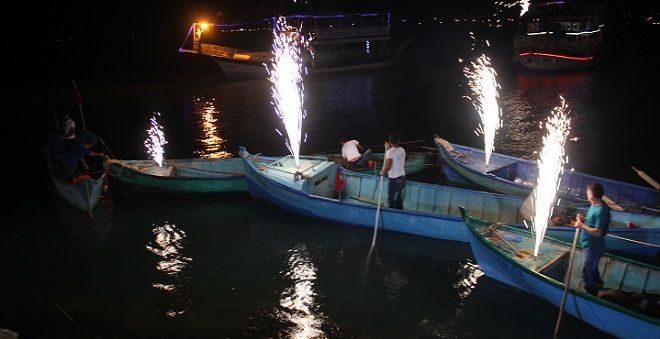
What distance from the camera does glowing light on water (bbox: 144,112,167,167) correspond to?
961 inches

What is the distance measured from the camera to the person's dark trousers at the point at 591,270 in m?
8.32

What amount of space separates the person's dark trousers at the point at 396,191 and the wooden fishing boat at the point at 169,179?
5788 mm

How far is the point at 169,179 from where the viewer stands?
16.0 m

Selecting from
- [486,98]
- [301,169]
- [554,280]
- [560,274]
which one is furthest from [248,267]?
[486,98]

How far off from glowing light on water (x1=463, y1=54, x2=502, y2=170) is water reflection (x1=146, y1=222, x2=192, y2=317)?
10605 millimetres

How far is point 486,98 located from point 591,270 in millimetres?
31942

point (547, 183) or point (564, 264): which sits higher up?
point (547, 183)

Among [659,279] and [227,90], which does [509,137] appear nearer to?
[659,279]

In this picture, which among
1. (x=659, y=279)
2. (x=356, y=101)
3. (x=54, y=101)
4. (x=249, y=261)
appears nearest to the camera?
(x=659, y=279)

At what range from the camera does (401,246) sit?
12.4m

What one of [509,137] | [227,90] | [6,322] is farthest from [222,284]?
[227,90]

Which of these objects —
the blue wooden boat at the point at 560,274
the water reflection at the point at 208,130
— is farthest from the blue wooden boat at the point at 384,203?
the water reflection at the point at 208,130

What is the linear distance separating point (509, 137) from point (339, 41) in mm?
30266

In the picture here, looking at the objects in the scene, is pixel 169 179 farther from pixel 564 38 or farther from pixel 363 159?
pixel 564 38
